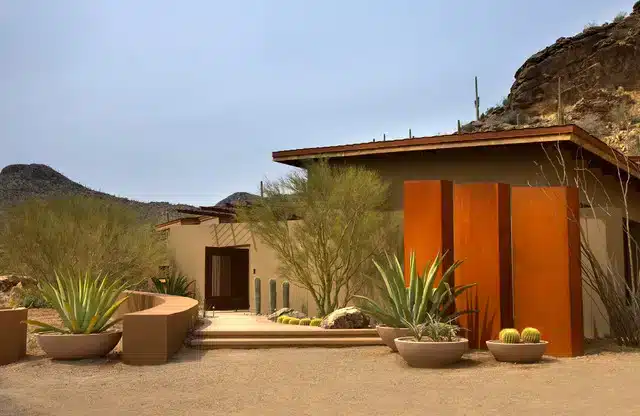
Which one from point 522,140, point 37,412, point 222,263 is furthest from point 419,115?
point 37,412

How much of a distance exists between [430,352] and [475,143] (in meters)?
6.90

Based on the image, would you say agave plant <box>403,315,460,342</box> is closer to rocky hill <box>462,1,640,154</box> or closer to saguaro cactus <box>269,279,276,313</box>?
saguaro cactus <box>269,279,276,313</box>

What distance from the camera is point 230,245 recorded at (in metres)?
22.0

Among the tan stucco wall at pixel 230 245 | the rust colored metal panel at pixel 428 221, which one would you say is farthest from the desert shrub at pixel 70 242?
the rust colored metal panel at pixel 428 221

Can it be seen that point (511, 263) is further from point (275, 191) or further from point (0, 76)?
point (0, 76)

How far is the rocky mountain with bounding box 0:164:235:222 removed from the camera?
51.1 metres

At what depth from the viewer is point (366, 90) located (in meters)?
24.9

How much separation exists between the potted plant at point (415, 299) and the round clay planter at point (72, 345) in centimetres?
409

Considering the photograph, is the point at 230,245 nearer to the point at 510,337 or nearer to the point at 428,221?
the point at 428,221

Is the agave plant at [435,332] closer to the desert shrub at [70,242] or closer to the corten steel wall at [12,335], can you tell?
the corten steel wall at [12,335]

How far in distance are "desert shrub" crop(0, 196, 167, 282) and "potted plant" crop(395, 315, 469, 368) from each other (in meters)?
10.1

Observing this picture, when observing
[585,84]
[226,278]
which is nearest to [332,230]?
[226,278]

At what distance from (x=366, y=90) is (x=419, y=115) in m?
14.0

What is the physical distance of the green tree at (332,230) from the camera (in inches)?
633
